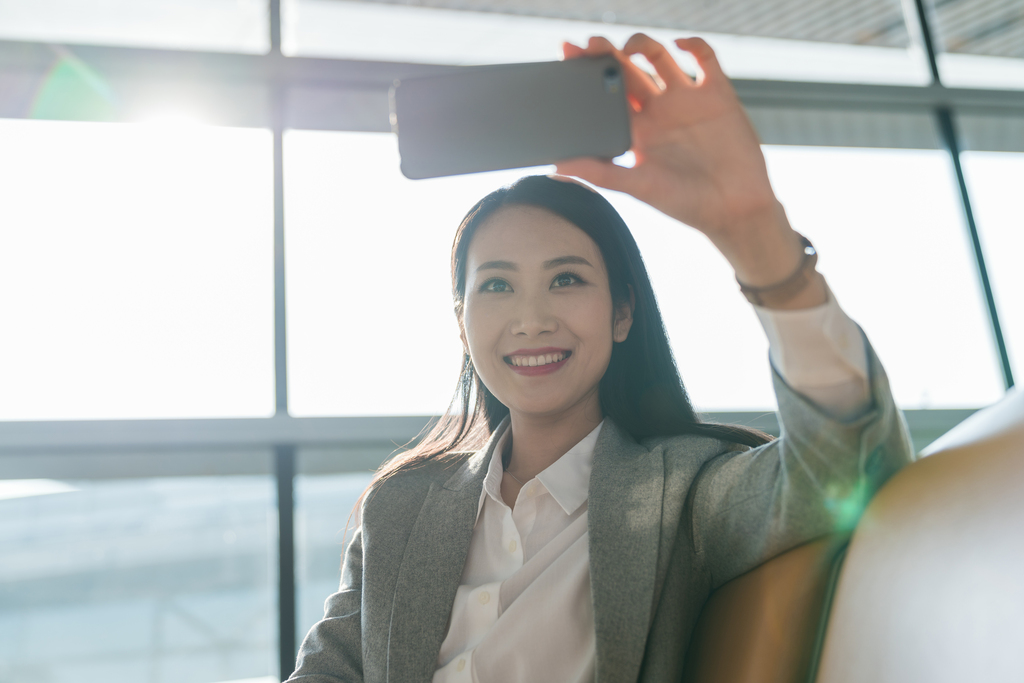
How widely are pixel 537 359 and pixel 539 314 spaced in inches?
2.8

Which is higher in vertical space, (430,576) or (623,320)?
(623,320)

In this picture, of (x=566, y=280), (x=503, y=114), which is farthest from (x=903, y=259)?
(x=503, y=114)

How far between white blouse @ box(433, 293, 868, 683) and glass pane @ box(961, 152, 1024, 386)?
10.6 feet

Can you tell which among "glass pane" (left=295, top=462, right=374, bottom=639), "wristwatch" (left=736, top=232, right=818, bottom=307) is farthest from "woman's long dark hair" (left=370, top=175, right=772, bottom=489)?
"glass pane" (left=295, top=462, right=374, bottom=639)

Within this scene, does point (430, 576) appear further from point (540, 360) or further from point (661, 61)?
point (661, 61)

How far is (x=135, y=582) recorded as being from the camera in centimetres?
258

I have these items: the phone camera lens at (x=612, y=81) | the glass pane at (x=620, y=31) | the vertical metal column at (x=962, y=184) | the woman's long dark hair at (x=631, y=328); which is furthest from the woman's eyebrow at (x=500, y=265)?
the vertical metal column at (x=962, y=184)

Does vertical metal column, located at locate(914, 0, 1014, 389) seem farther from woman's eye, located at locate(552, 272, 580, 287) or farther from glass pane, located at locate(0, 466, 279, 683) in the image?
glass pane, located at locate(0, 466, 279, 683)

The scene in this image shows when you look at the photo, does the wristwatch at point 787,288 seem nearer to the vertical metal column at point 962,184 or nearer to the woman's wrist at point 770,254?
the woman's wrist at point 770,254

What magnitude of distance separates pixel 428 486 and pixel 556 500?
26 cm

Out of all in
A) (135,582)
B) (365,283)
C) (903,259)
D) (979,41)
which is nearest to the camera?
(135,582)

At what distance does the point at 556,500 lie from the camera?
106 cm

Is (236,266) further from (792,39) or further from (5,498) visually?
(792,39)

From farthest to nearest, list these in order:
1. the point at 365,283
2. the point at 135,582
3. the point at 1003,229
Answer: the point at 1003,229
the point at 365,283
the point at 135,582
